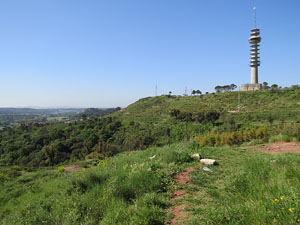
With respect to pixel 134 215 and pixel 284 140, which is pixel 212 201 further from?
pixel 284 140

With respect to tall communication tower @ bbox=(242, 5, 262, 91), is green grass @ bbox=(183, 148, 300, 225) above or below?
below

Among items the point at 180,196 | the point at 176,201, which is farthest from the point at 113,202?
the point at 180,196

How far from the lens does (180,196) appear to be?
328 centimetres

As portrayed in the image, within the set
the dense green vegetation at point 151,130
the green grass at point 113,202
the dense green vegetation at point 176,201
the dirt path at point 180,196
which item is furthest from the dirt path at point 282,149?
the dense green vegetation at point 151,130

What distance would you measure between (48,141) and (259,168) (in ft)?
193

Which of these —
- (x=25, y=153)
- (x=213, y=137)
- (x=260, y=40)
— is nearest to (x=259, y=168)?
(x=213, y=137)

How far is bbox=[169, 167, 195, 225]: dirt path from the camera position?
2.54 metres

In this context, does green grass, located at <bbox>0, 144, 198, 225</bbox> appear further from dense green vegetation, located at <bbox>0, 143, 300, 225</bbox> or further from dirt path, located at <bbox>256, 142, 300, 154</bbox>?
dirt path, located at <bbox>256, 142, 300, 154</bbox>

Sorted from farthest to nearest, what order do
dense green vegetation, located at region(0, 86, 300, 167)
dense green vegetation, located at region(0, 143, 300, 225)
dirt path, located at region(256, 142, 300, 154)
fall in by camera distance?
dense green vegetation, located at region(0, 86, 300, 167) → dirt path, located at region(256, 142, 300, 154) → dense green vegetation, located at region(0, 143, 300, 225)

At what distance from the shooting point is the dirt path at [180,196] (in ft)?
8.34

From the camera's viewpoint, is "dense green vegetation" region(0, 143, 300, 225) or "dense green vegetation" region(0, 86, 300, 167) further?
"dense green vegetation" region(0, 86, 300, 167)

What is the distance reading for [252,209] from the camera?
204 cm

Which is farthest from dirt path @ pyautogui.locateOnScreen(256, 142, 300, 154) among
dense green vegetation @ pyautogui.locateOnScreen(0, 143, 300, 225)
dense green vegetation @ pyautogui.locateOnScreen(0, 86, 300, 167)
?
dense green vegetation @ pyautogui.locateOnScreen(0, 86, 300, 167)

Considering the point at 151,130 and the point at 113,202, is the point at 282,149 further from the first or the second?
the point at 151,130
